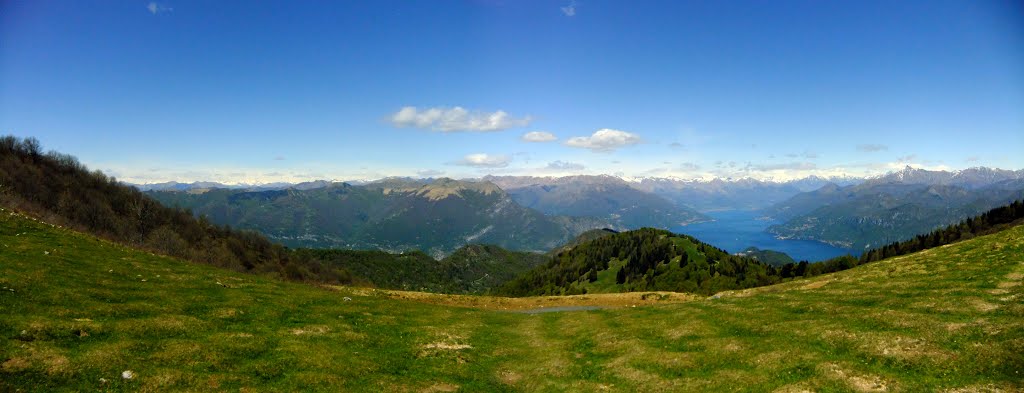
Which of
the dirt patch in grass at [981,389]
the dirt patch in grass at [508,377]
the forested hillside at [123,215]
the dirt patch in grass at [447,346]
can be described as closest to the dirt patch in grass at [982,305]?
the dirt patch in grass at [981,389]

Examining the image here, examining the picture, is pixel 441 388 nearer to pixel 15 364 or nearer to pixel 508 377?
pixel 508 377

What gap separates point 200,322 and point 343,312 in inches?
473

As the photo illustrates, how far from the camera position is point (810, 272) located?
130 meters

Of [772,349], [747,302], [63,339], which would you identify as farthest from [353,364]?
[747,302]

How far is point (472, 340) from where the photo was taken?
34.0m

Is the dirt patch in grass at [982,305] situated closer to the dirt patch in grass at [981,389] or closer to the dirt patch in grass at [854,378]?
the dirt patch in grass at [981,389]

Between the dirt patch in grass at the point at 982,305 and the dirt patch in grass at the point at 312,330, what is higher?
the dirt patch in grass at the point at 982,305

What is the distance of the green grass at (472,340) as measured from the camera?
18969 millimetres

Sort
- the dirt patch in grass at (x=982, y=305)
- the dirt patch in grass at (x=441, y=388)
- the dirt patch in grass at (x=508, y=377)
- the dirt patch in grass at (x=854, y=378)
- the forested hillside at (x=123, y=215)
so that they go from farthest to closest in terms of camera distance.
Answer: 1. the forested hillside at (x=123, y=215)
2. the dirt patch in grass at (x=982, y=305)
3. the dirt patch in grass at (x=508, y=377)
4. the dirt patch in grass at (x=441, y=388)
5. the dirt patch in grass at (x=854, y=378)

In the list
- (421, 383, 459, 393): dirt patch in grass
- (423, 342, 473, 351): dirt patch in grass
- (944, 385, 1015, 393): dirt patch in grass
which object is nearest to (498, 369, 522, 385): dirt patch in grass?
(421, 383, 459, 393): dirt patch in grass

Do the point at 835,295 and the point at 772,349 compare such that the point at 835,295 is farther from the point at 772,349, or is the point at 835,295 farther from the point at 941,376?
the point at 941,376

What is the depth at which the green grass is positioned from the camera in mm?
18969

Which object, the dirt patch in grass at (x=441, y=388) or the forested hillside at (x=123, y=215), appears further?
the forested hillside at (x=123, y=215)

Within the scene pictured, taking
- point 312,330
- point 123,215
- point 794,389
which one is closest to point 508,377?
point 312,330
